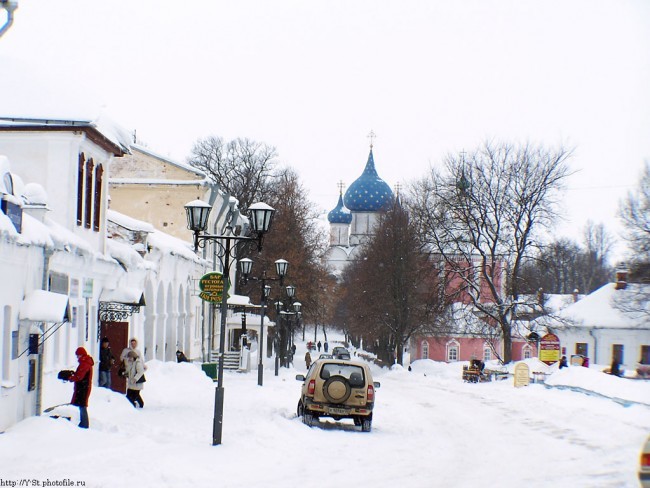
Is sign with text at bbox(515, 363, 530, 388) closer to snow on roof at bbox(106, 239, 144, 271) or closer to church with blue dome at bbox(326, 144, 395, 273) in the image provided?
snow on roof at bbox(106, 239, 144, 271)

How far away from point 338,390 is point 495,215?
99.2 feet

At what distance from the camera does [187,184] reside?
45.5 meters

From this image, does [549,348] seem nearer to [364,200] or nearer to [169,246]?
[169,246]

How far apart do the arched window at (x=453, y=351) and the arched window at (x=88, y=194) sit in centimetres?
5770

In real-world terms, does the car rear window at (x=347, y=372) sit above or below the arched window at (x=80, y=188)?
below

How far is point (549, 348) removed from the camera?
39.7 metres

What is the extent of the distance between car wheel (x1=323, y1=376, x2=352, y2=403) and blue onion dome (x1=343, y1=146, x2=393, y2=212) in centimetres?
9950

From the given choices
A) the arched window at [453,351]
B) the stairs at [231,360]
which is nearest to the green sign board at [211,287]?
the stairs at [231,360]

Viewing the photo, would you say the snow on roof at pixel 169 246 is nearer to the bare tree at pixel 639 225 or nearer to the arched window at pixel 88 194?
the arched window at pixel 88 194

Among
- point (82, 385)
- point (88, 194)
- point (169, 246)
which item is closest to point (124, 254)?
point (88, 194)

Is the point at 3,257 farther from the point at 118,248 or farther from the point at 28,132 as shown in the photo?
the point at 118,248

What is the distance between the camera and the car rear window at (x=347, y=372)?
65.6 feet

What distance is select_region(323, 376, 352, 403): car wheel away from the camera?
64.7 feet

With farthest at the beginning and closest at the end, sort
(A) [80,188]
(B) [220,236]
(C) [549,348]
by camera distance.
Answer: (C) [549,348] < (A) [80,188] < (B) [220,236]
